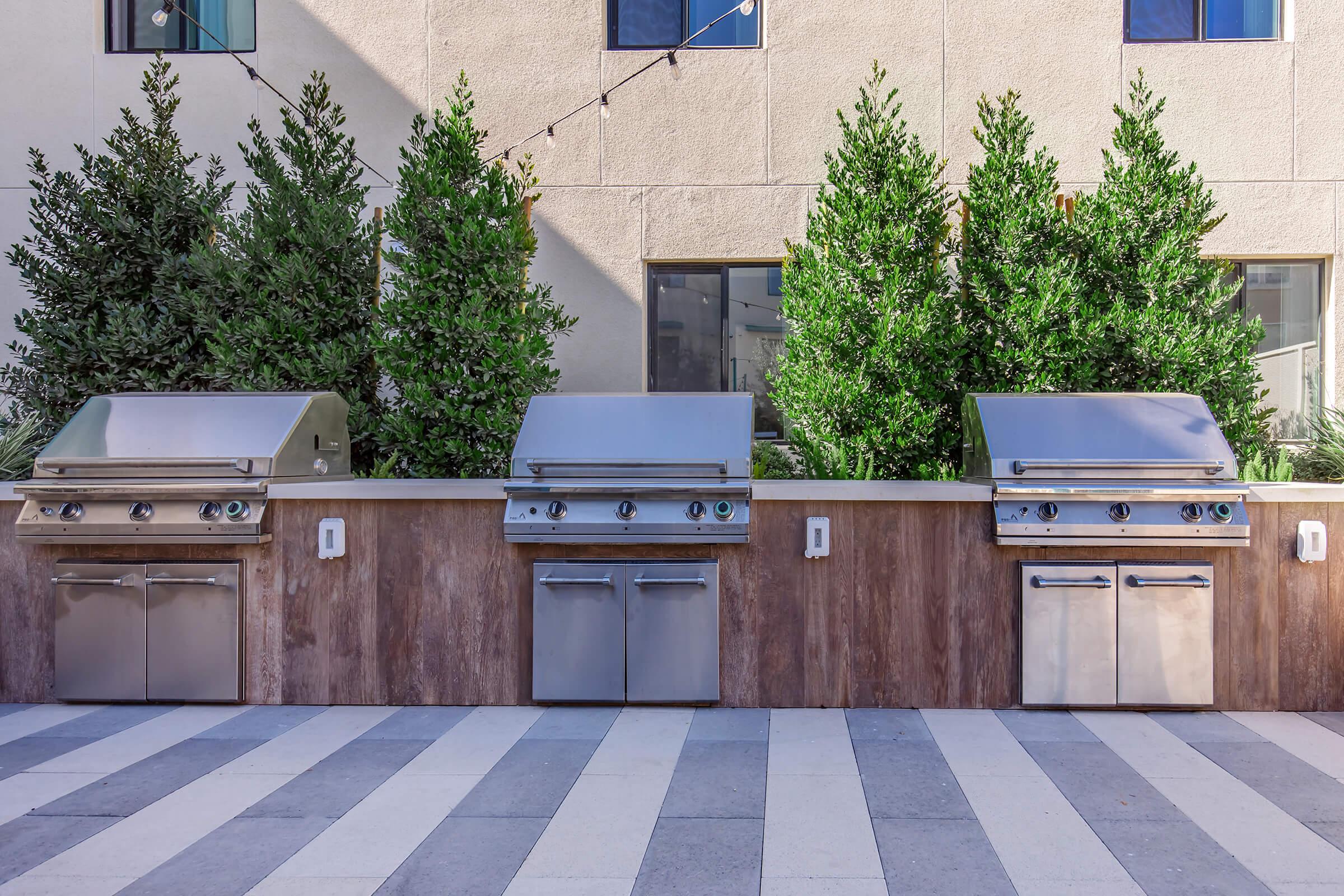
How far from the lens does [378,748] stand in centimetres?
375

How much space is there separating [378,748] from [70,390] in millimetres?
4472

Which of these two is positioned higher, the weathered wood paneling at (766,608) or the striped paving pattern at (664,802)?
the weathered wood paneling at (766,608)

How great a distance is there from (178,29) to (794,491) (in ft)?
24.5

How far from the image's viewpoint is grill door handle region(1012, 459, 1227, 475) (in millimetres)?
4188

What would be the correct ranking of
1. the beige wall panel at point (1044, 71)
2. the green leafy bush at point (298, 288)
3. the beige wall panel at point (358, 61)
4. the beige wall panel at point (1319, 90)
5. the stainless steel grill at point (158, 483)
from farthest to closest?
the beige wall panel at point (358, 61)
the beige wall panel at point (1044, 71)
the beige wall panel at point (1319, 90)
the green leafy bush at point (298, 288)
the stainless steel grill at point (158, 483)

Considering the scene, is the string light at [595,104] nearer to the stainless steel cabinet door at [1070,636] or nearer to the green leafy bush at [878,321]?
the green leafy bush at [878,321]

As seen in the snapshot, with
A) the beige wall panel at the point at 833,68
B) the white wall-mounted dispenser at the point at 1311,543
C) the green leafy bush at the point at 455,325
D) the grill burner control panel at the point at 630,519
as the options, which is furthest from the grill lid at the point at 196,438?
the white wall-mounted dispenser at the point at 1311,543

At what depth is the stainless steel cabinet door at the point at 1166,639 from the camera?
4.16m

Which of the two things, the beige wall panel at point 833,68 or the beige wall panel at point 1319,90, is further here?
the beige wall panel at point 833,68

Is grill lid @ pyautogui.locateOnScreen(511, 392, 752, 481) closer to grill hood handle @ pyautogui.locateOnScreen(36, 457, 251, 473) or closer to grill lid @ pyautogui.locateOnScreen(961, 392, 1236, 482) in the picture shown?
grill lid @ pyautogui.locateOnScreen(961, 392, 1236, 482)

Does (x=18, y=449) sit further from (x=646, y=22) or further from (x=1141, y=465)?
(x=1141, y=465)

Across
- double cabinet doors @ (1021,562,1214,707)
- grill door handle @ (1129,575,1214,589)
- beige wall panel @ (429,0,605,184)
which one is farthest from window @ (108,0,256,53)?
grill door handle @ (1129,575,1214,589)

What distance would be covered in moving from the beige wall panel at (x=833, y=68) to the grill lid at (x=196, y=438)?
448 cm

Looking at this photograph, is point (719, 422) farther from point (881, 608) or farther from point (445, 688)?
point (445, 688)
